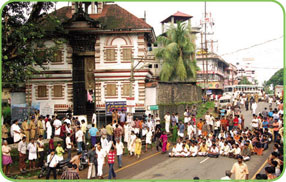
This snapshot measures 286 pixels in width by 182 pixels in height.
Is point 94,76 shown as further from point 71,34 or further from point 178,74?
point 178,74

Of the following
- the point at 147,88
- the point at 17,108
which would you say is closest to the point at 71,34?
the point at 147,88

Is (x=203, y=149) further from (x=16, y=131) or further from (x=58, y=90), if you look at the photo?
(x=58, y=90)

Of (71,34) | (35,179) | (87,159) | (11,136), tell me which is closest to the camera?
(35,179)

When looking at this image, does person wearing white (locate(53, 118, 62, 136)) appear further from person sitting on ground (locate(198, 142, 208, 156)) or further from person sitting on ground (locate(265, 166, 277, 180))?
person sitting on ground (locate(265, 166, 277, 180))

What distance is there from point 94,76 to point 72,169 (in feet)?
56.1

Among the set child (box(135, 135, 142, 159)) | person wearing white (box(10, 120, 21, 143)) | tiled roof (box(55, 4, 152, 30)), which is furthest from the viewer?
tiled roof (box(55, 4, 152, 30))

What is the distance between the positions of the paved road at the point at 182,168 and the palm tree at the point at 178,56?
2196 cm

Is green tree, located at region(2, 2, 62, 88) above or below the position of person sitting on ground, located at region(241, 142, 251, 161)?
above

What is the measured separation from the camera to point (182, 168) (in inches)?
640

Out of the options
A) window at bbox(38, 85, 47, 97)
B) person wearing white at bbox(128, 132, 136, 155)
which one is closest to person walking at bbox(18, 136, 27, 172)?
person wearing white at bbox(128, 132, 136, 155)

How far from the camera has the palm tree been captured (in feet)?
132

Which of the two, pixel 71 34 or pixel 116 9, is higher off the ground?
pixel 116 9

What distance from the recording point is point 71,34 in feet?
94.9

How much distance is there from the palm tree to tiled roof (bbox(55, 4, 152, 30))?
11.1 meters
